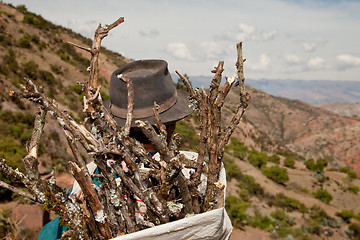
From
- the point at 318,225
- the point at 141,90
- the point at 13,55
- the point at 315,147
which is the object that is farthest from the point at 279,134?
the point at 141,90

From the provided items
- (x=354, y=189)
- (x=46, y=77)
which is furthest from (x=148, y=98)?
(x=354, y=189)

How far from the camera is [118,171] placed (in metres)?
Result: 1.17

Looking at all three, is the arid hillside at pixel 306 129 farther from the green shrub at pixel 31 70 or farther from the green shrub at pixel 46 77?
the green shrub at pixel 31 70

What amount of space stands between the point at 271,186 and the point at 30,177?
58.5 feet

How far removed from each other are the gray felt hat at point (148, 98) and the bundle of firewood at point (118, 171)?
479 mm

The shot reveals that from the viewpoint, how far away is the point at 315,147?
189 feet

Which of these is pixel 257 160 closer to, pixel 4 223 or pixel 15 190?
pixel 4 223

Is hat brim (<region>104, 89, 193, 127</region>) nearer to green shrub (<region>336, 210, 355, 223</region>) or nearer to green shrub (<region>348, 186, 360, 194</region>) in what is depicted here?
green shrub (<region>336, 210, 355, 223</region>)

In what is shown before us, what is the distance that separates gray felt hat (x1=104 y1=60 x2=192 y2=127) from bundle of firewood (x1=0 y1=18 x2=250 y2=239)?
18.9 inches

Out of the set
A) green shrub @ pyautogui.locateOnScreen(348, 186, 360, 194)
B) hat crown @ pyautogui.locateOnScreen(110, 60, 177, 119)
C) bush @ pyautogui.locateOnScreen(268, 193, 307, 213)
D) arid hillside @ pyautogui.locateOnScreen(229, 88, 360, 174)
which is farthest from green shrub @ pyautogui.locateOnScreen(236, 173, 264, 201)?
arid hillside @ pyautogui.locateOnScreen(229, 88, 360, 174)

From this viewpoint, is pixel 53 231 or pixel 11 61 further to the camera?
pixel 11 61

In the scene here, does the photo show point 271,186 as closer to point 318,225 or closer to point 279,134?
point 318,225

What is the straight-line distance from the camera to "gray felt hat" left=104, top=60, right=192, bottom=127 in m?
1.79

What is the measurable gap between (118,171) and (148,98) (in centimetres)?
77
